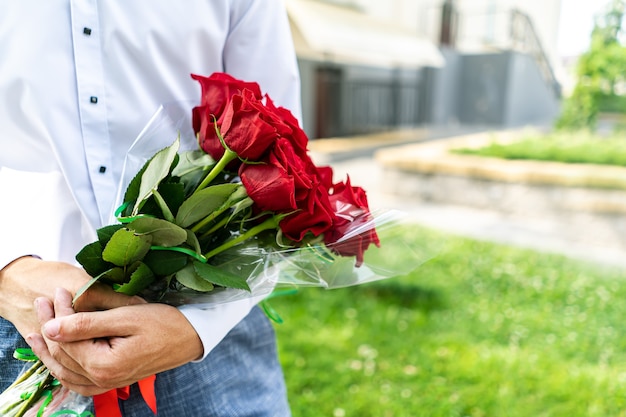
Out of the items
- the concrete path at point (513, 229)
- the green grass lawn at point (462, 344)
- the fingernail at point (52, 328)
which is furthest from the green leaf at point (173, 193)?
the concrete path at point (513, 229)

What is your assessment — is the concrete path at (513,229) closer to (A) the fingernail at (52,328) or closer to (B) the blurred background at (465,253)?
(B) the blurred background at (465,253)

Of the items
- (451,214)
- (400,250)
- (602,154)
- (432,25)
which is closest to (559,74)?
(432,25)

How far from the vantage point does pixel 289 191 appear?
74cm

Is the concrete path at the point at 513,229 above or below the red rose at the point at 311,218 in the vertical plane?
below

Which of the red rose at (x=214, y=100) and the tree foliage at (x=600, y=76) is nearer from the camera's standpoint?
the red rose at (x=214, y=100)

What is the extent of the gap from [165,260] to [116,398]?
0.83 ft

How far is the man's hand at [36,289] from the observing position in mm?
787

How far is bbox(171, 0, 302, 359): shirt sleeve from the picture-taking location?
1.03 metres

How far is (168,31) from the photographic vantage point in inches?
37.6

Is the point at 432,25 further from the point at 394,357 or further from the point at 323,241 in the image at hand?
the point at 323,241

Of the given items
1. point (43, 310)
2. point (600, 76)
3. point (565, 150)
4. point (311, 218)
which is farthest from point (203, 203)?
point (600, 76)

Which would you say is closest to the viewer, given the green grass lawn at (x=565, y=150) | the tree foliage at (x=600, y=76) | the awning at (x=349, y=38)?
the green grass lawn at (x=565, y=150)

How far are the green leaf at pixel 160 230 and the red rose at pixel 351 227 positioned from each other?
218 mm

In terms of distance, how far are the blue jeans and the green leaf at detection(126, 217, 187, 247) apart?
32 centimetres
